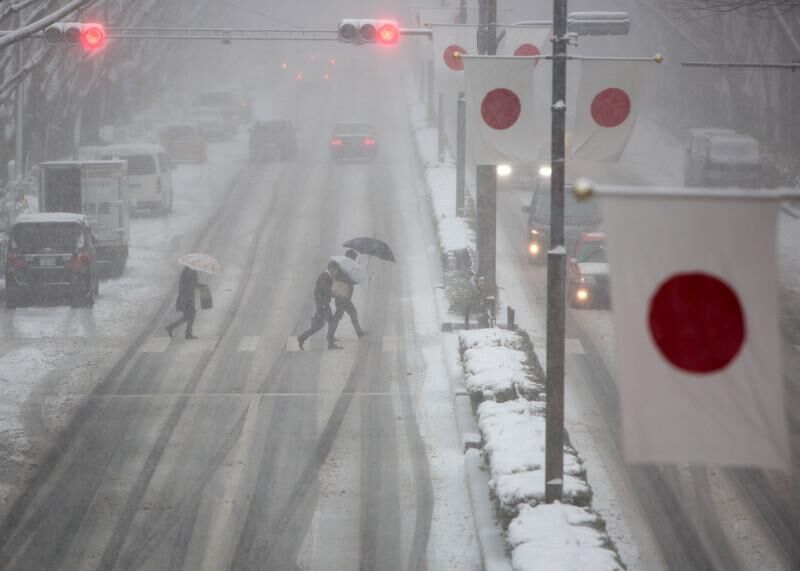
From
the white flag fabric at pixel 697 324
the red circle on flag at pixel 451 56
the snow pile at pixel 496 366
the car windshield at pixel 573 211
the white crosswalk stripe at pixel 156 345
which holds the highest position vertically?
the red circle on flag at pixel 451 56

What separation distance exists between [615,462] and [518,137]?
4576 millimetres

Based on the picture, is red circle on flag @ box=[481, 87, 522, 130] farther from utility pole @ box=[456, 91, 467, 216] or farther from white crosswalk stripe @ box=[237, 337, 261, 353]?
utility pole @ box=[456, 91, 467, 216]

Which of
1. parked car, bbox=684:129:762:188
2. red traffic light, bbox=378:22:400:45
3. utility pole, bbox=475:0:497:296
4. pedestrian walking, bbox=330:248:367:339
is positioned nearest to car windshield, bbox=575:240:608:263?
utility pole, bbox=475:0:497:296

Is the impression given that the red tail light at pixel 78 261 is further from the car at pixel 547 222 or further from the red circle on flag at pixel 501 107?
the red circle on flag at pixel 501 107

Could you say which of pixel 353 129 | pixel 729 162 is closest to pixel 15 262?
pixel 729 162

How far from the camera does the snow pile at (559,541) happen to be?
35.4 feet

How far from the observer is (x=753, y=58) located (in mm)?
45438

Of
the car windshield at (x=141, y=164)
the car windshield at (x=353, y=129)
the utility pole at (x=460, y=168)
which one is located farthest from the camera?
the car windshield at (x=353, y=129)

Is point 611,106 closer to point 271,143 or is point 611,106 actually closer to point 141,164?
point 141,164

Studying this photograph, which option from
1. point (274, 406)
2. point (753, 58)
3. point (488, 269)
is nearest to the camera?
point (274, 406)

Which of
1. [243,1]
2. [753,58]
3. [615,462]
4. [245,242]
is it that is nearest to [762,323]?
[615,462]

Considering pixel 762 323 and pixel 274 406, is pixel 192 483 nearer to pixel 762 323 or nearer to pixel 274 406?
pixel 274 406

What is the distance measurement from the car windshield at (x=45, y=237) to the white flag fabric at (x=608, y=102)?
1528cm

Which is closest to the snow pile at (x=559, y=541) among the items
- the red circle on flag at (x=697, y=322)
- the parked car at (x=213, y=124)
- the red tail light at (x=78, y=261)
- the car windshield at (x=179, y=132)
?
the red circle on flag at (x=697, y=322)
